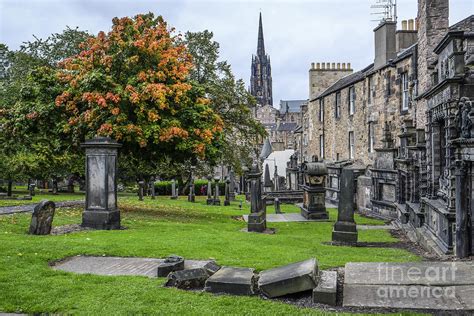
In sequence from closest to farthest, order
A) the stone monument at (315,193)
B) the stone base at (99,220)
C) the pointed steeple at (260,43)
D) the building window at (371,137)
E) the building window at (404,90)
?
the stone base at (99,220)
the stone monument at (315,193)
the building window at (404,90)
the building window at (371,137)
the pointed steeple at (260,43)

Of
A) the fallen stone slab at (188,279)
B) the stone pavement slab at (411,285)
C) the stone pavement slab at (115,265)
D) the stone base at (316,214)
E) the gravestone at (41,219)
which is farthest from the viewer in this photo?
the stone base at (316,214)

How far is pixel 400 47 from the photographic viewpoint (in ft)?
89.1

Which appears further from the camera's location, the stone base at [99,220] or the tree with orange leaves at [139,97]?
the tree with orange leaves at [139,97]

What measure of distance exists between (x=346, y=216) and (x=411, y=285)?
298 inches

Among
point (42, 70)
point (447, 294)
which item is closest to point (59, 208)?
point (42, 70)

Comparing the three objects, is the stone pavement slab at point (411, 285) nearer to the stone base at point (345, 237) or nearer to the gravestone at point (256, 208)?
the stone base at point (345, 237)

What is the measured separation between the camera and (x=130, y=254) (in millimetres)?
8922

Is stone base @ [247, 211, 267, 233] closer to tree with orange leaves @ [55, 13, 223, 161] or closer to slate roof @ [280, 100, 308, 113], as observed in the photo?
tree with orange leaves @ [55, 13, 223, 161]

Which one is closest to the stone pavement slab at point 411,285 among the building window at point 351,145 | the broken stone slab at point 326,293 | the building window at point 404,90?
the broken stone slab at point 326,293

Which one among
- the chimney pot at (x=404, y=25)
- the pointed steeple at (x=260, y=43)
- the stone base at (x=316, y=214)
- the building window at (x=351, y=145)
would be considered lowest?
the stone base at (x=316, y=214)

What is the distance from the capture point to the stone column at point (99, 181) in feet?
42.6

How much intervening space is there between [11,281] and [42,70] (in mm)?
13382

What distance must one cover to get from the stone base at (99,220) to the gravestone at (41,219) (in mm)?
1622

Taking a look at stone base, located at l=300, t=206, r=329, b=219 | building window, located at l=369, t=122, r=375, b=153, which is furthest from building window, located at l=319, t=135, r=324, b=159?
stone base, located at l=300, t=206, r=329, b=219
